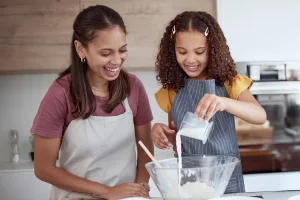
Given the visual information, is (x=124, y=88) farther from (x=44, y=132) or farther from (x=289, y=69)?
(x=289, y=69)

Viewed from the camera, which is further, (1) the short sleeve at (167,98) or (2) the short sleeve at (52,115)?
(1) the short sleeve at (167,98)

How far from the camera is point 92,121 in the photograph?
1.48 metres

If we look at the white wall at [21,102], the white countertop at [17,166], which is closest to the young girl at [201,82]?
the white countertop at [17,166]

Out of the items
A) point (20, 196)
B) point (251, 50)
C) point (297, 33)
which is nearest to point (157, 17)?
point (251, 50)

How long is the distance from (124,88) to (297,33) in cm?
161

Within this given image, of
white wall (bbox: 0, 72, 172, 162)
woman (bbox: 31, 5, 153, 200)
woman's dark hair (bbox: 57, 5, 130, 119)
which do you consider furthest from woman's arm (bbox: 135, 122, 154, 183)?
white wall (bbox: 0, 72, 172, 162)

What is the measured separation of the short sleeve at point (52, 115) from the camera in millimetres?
1406

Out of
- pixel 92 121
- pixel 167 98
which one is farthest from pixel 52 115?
pixel 167 98

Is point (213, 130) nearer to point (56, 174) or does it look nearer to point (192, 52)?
point (192, 52)

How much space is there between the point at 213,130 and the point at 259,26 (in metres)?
1.43

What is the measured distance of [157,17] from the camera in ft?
9.59

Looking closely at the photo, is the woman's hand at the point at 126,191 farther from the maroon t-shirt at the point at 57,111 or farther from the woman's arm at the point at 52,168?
the maroon t-shirt at the point at 57,111

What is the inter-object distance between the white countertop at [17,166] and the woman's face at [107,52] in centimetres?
163

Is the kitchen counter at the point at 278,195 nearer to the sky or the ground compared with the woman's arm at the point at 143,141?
nearer to the ground
